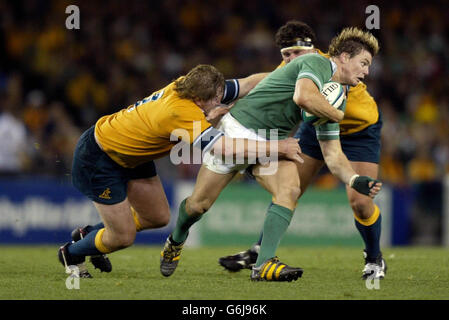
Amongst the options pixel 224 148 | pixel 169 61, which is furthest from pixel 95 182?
pixel 169 61

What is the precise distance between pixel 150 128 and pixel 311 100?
1199 millimetres

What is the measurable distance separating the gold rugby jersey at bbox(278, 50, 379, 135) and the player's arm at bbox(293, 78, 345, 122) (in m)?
0.95

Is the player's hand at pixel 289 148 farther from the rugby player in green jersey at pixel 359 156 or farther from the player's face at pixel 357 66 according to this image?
the rugby player in green jersey at pixel 359 156

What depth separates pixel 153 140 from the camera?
6.04 m

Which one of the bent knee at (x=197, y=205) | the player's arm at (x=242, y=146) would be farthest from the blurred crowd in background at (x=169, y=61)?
the player's arm at (x=242, y=146)

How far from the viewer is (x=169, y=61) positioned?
50.2 feet

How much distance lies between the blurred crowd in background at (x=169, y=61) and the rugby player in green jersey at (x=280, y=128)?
5722 millimetres

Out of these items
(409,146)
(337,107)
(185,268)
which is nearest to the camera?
(337,107)

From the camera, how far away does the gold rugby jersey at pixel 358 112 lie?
686 centimetres

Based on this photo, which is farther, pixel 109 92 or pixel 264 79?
pixel 109 92

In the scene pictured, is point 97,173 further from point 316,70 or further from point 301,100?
point 316,70

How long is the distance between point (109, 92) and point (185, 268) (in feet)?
24.4

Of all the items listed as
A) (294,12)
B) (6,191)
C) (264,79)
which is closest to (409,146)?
(294,12)
